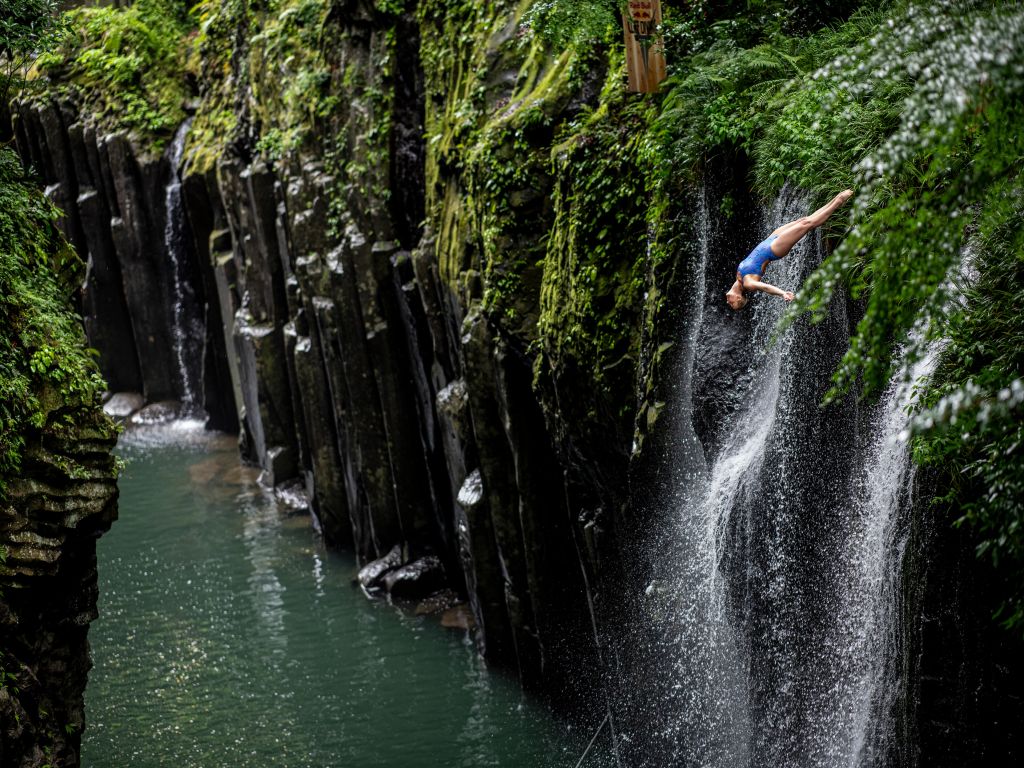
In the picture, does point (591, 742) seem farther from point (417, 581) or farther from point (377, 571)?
point (377, 571)

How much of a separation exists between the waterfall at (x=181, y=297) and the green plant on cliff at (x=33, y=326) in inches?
683

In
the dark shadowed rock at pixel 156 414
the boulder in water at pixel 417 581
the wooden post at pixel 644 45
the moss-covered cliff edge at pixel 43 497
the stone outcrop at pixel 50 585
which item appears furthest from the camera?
the dark shadowed rock at pixel 156 414

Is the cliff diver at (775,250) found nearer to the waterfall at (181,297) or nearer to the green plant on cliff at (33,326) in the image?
the green plant on cliff at (33,326)

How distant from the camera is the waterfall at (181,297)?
101 ft

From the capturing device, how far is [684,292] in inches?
459

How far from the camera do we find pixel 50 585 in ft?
39.2

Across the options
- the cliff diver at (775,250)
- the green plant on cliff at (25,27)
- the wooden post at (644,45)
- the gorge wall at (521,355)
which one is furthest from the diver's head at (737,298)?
the green plant on cliff at (25,27)

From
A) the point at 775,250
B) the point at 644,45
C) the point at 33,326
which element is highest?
the point at 644,45

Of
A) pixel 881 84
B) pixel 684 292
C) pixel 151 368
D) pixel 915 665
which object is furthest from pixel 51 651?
pixel 151 368

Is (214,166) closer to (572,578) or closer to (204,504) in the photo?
(204,504)

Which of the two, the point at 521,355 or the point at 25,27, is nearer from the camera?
the point at 25,27

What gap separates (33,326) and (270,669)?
7871 mm

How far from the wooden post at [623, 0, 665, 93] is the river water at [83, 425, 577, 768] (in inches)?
351

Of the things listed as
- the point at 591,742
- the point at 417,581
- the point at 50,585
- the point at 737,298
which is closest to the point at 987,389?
the point at 737,298
